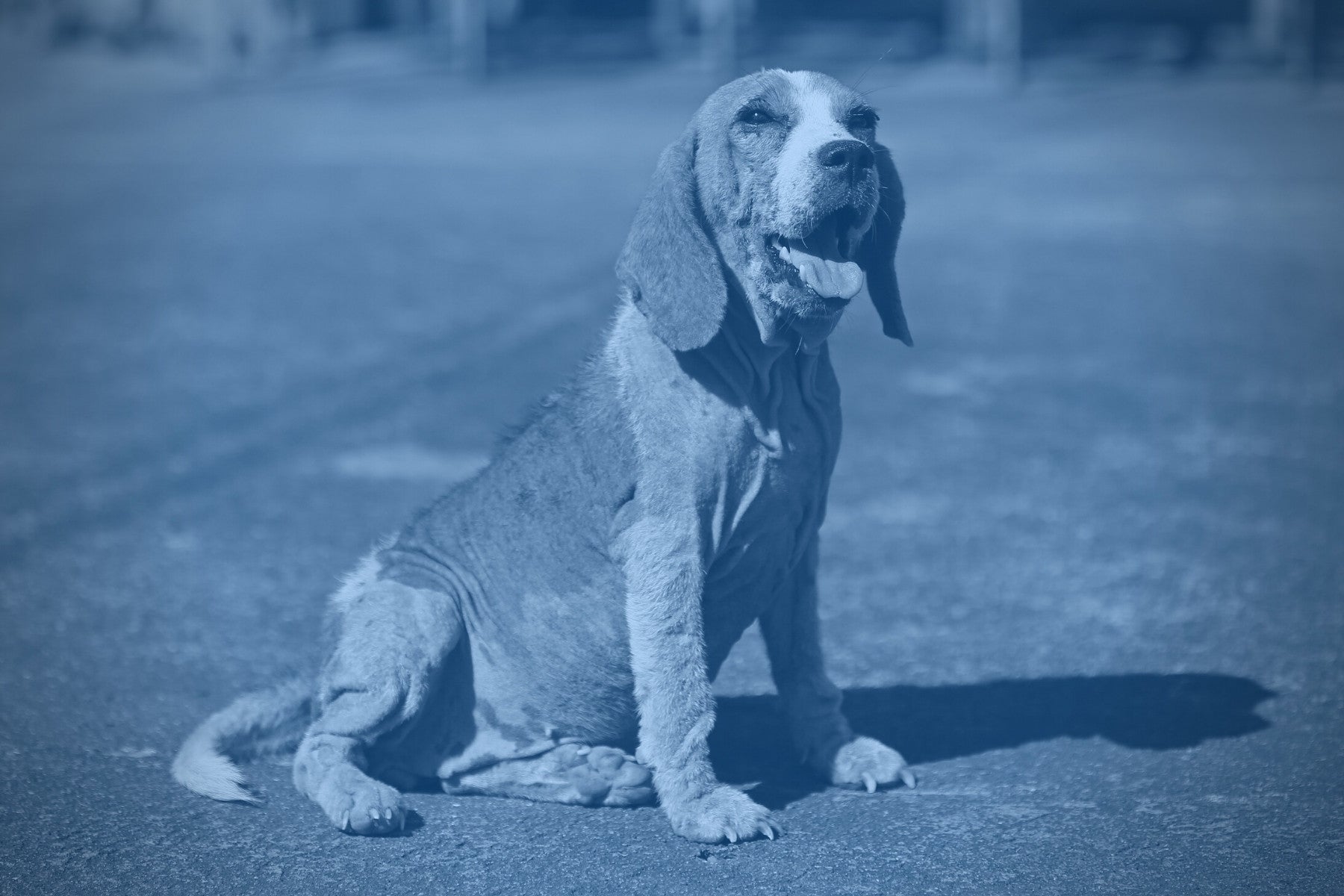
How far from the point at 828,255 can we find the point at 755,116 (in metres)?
0.38

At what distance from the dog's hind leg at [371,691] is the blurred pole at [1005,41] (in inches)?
726

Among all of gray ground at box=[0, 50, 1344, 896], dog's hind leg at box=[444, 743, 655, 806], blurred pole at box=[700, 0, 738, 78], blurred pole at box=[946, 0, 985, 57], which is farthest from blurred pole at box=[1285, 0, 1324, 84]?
dog's hind leg at box=[444, 743, 655, 806]

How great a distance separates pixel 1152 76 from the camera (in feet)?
73.4

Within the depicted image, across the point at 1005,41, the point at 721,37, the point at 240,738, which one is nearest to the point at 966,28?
the point at 1005,41

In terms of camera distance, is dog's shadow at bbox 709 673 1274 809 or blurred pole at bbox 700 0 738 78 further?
blurred pole at bbox 700 0 738 78

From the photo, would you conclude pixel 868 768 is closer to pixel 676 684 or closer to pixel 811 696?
pixel 811 696

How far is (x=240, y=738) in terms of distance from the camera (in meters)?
4.48

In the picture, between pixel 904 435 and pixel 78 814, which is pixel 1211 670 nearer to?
pixel 904 435

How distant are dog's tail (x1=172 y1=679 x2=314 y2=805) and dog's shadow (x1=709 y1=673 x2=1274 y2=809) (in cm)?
117

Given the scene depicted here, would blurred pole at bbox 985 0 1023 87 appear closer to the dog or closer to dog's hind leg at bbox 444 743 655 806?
the dog

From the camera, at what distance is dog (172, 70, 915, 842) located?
3945mm

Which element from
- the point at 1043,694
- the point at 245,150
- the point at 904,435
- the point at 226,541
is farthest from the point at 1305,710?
the point at 245,150

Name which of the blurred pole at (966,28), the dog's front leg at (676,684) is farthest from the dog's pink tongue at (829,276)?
the blurred pole at (966,28)

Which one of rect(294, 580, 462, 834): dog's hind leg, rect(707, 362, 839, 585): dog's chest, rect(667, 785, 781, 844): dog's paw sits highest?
Result: rect(707, 362, 839, 585): dog's chest
